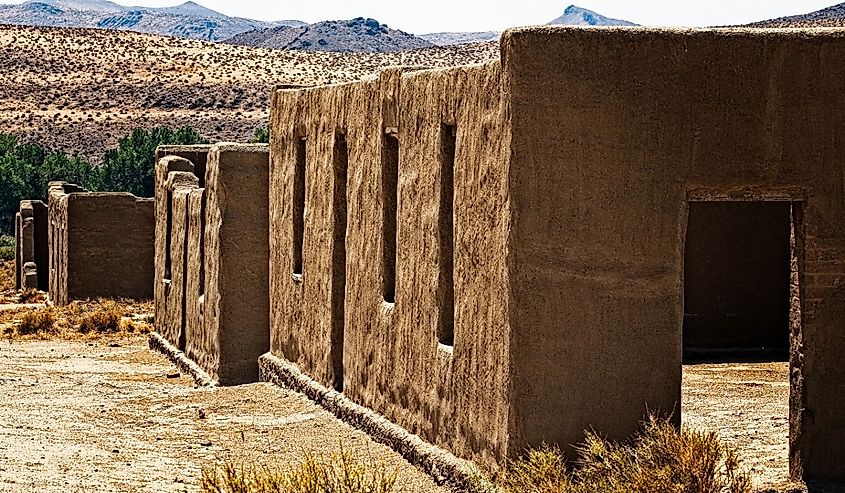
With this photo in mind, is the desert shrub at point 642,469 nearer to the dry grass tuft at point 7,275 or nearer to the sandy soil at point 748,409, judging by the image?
the sandy soil at point 748,409

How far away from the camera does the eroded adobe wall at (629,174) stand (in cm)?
722

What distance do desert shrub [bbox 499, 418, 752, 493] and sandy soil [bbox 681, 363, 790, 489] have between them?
0.48 m

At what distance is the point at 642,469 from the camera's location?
678 cm

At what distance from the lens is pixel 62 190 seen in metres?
24.8

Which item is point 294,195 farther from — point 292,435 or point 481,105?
point 481,105

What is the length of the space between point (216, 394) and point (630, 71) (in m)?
6.15

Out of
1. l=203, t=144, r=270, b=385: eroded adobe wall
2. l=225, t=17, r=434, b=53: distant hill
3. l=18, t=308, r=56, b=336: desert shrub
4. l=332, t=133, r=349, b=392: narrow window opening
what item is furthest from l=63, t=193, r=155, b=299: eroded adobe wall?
l=225, t=17, r=434, b=53: distant hill

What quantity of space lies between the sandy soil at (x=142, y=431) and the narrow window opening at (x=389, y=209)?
1.06 meters

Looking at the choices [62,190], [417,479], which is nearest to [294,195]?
[417,479]

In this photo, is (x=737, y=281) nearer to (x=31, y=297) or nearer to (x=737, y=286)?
(x=737, y=286)

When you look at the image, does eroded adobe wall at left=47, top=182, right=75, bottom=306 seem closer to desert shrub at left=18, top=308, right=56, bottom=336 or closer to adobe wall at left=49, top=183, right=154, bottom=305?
adobe wall at left=49, top=183, right=154, bottom=305

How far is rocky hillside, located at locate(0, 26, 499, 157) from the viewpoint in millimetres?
63844

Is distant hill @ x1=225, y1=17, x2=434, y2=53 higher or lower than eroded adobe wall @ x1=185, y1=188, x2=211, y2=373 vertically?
higher

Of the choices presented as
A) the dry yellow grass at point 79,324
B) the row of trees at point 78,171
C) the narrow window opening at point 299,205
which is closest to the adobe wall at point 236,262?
the narrow window opening at point 299,205
